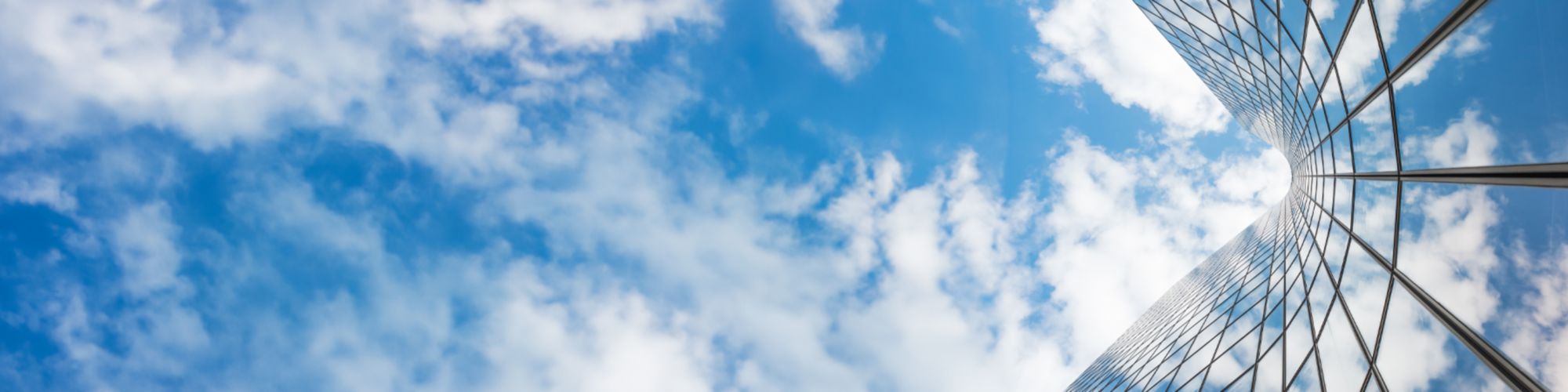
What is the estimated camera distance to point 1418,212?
8.02m

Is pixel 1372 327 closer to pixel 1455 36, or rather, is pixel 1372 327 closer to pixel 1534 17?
pixel 1455 36

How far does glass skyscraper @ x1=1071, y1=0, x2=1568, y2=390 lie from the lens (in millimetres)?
5703

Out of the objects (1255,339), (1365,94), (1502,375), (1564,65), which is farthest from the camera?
(1255,339)

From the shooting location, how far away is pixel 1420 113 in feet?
26.0

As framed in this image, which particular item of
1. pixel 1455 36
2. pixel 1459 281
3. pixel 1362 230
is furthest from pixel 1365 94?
pixel 1459 281

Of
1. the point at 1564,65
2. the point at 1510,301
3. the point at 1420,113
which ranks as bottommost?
the point at 1510,301

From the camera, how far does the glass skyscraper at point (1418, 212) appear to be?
5703 millimetres

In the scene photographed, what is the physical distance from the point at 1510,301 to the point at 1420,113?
2.81m

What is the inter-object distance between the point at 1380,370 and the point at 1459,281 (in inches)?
57.3

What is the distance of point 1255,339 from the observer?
41.8 ft

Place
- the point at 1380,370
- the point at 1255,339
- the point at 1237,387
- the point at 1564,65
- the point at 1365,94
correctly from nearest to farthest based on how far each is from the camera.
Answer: the point at 1564,65
the point at 1380,370
the point at 1365,94
the point at 1237,387
the point at 1255,339

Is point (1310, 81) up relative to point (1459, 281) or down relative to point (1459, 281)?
up

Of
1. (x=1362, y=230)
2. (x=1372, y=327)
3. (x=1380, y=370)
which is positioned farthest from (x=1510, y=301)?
(x=1362, y=230)

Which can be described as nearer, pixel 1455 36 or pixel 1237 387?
pixel 1455 36
